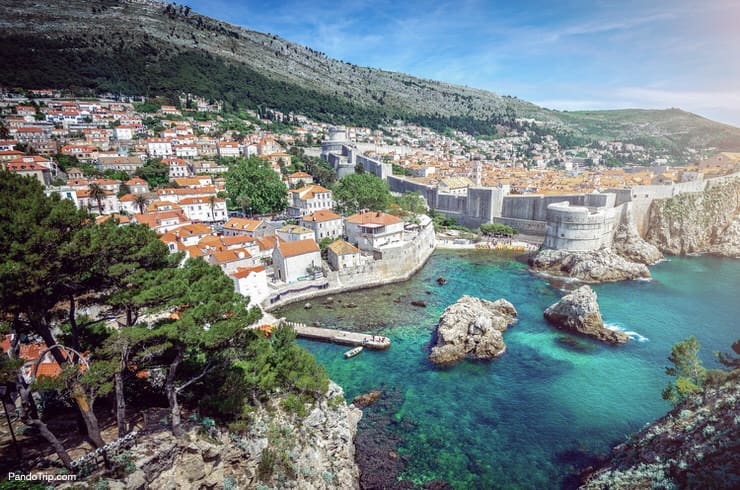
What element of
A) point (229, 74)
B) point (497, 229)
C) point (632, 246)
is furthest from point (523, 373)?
point (229, 74)

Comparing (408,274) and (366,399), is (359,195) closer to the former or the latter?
(408,274)

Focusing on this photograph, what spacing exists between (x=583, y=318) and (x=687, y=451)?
44.1 ft

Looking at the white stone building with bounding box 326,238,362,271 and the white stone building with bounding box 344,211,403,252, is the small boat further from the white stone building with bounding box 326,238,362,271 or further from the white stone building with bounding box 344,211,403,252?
the white stone building with bounding box 344,211,403,252

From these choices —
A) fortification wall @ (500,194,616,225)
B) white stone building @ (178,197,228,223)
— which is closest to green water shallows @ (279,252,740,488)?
fortification wall @ (500,194,616,225)

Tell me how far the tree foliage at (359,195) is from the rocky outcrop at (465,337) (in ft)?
71.9

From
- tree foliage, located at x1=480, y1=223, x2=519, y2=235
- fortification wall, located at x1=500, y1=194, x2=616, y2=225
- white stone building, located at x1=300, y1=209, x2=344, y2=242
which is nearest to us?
A: white stone building, located at x1=300, y1=209, x2=344, y2=242

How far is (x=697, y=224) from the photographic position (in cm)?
3984

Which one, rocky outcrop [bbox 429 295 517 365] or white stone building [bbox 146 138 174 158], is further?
white stone building [bbox 146 138 174 158]

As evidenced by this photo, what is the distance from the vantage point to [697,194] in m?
41.6

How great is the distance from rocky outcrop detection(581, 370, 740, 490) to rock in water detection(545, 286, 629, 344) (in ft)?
32.5

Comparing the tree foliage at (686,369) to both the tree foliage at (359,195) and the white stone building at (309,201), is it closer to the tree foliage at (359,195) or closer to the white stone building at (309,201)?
the tree foliage at (359,195)

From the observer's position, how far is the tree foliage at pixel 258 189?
132ft

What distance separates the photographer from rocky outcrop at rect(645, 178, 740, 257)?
3891 centimetres

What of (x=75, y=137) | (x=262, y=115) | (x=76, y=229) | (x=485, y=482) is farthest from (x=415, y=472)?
(x=262, y=115)
